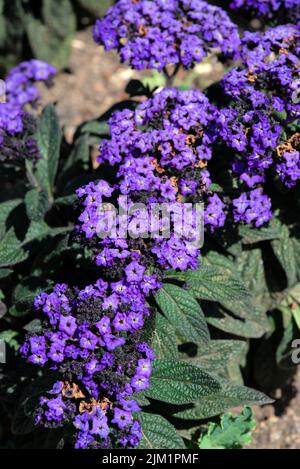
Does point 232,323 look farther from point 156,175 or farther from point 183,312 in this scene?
point 156,175

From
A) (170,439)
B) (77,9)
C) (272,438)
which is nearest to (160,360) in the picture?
(170,439)

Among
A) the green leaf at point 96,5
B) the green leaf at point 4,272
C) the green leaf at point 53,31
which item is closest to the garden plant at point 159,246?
the green leaf at point 4,272

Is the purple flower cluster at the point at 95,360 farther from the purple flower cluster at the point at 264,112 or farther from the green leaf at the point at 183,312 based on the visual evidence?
the purple flower cluster at the point at 264,112

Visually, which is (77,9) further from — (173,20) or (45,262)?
(45,262)

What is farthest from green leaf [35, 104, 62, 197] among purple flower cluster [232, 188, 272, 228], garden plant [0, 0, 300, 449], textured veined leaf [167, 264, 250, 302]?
purple flower cluster [232, 188, 272, 228]

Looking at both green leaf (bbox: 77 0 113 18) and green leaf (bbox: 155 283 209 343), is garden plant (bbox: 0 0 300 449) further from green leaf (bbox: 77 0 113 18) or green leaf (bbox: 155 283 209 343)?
green leaf (bbox: 77 0 113 18)

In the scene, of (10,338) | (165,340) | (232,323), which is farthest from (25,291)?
(232,323)
